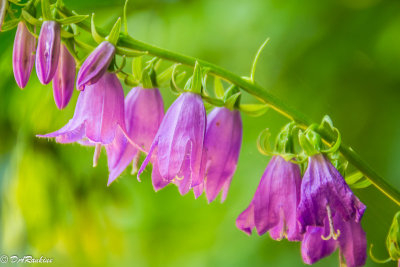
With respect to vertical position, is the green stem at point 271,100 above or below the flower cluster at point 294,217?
above

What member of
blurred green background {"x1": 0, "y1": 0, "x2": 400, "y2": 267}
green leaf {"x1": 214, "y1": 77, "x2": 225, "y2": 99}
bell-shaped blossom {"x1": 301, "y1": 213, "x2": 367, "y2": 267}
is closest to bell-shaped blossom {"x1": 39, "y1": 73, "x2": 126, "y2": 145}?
green leaf {"x1": 214, "y1": 77, "x2": 225, "y2": 99}

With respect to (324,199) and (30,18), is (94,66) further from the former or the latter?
(324,199)

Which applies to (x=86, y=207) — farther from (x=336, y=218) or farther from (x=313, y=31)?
(x=336, y=218)

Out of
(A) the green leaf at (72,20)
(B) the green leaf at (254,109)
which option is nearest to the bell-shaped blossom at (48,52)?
(A) the green leaf at (72,20)

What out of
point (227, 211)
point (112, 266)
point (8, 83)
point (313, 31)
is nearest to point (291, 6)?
point (313, 31)

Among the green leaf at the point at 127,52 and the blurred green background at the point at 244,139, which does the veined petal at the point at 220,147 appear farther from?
the blurred green background at the point at 244,139

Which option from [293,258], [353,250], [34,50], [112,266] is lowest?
[112,266]
